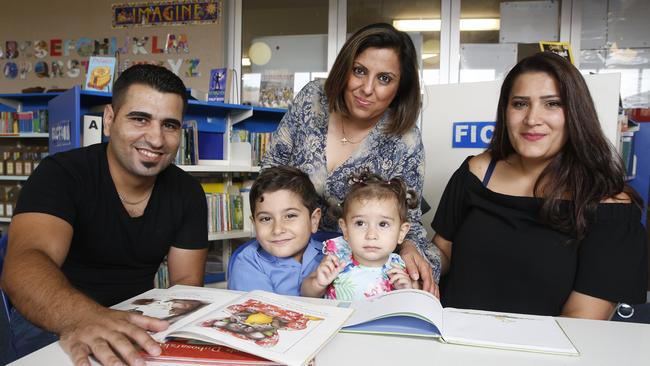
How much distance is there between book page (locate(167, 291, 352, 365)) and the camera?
813 mm

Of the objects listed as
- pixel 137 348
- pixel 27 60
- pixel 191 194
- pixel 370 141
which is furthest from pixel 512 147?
pixel 27 60

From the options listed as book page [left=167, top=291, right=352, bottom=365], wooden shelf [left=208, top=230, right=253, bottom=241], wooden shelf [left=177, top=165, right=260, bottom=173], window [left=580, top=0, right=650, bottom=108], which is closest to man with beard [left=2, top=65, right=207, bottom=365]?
book page [left=167, top=291, right=352, bottom=365]

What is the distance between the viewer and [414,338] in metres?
0.95

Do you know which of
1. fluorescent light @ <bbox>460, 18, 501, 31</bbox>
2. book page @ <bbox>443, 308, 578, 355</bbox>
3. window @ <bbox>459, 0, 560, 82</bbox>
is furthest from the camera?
fluorescent light @ <bbox>460, 18, 501, 31</bbox>

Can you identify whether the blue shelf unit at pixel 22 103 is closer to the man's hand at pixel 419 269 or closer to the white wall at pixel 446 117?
the white wall at pixel 446 117

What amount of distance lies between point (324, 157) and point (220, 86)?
2.37m

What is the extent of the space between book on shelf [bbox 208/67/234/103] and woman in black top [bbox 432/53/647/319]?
272cm

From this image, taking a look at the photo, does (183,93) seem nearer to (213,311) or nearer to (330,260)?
(330,260)

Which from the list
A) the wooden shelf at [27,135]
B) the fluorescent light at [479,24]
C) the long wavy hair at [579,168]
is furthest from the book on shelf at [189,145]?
the fluorescent light at [479,24]

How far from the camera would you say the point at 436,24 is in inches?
215

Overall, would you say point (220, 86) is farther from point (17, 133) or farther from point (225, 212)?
point (17, 133)

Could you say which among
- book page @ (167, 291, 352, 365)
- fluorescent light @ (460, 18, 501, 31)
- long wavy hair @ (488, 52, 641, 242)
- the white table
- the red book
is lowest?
the white table

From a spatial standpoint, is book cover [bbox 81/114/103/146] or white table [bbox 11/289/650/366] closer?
white table [bbox 11/289/650/366]

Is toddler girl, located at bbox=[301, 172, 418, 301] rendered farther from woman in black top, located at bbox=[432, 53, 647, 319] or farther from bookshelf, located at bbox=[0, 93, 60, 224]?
bookshelf, located at bbox=[0, 93, 60, 224]
